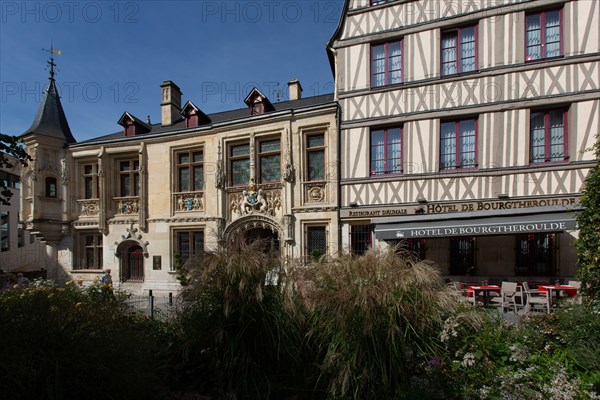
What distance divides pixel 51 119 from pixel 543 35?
750 inches

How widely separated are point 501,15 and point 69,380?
39.9 feet

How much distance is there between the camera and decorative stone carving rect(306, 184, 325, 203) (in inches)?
432

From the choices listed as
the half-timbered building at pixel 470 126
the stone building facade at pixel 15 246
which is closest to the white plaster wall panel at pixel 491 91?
the half-timbered building at pixel 470 126

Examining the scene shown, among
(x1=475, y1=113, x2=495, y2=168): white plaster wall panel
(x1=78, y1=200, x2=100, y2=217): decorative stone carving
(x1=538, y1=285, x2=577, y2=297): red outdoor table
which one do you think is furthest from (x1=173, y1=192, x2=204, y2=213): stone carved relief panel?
(x1=538, y1=285, x2=577, y2=297): red outdoor table

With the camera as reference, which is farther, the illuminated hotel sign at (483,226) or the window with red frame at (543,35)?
the window with red frame at (543,35)

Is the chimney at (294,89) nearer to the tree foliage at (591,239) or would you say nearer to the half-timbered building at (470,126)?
the half-timbered building at (470,126)

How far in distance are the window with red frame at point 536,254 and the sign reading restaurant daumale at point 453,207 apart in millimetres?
981

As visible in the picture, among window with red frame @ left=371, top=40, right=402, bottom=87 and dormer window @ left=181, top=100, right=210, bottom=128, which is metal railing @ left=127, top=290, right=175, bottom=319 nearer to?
dormer window @ left=181, top=100, right=210, bottom=128

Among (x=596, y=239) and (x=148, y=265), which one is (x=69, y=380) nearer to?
(x=596, y=239)

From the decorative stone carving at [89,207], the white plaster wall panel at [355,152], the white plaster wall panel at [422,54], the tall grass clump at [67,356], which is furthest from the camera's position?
the decorative stone carving at [89,207]

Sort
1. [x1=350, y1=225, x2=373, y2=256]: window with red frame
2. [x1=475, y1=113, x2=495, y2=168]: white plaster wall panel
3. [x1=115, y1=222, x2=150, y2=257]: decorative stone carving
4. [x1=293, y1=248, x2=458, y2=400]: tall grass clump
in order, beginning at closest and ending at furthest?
1. [x1=293, y1=248, x2=458, y2=400]: tall grass clump
2. [x1=475, y1=113, x2=495, y2=168]: white plaster wall panel
3. [x1=350, y1=225, x2=373, y2=256]: window with red frame
4. [x1=115, y1=222, x2=150, y2=257]: decorative stone carving

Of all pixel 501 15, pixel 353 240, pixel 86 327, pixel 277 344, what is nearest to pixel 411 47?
pixel 501 15

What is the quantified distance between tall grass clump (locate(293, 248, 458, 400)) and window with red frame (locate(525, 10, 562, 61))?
8.71 metres

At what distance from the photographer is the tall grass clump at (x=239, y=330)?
378 cm
